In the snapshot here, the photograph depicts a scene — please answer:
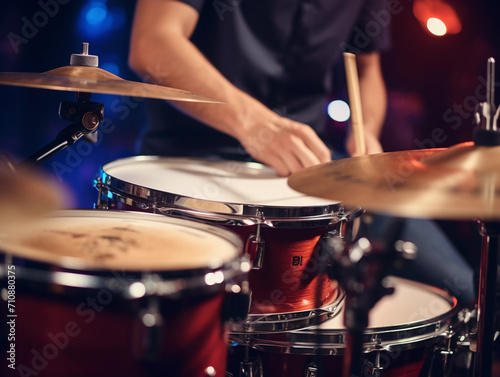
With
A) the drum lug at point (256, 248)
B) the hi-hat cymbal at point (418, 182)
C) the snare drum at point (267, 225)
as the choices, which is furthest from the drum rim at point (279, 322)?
the hi-hat cymbal at point (418, 182)

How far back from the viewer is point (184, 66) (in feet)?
5.50

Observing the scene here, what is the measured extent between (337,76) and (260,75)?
0.75 m

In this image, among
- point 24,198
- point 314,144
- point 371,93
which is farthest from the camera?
point 371,93

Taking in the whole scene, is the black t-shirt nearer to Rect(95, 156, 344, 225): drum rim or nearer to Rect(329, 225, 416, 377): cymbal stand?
Rect(95, 156, 344, 225): drum rim

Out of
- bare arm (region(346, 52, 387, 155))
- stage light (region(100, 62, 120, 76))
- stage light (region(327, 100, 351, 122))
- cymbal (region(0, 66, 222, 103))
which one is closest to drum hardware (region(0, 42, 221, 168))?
cymbal (region(0, 66, 222, 103))

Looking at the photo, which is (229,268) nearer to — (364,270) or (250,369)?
(364,270)

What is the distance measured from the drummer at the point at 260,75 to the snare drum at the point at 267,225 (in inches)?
9.1

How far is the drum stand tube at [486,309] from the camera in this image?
1.14m

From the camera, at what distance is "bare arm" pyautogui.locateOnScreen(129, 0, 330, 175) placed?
152cm

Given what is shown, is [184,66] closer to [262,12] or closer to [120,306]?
[262,12]

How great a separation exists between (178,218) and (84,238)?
230mm

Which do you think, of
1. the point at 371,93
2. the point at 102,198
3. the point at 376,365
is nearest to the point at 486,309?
the point at 376,365

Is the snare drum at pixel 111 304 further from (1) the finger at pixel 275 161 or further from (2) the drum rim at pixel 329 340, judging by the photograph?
(1) the finger at pixel 275 161

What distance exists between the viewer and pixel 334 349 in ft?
4.01
